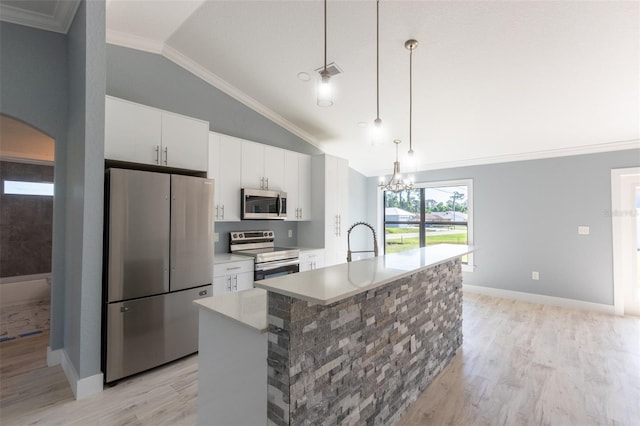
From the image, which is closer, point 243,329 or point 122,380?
point 243,329

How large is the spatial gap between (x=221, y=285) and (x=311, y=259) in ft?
4.74

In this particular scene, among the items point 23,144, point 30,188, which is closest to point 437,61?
point 23,144

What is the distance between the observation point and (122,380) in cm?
243

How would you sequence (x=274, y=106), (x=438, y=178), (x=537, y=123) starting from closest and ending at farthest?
1. (x=537, y=123)
2. (x=274, y=106)
3. (x=438, y=178)

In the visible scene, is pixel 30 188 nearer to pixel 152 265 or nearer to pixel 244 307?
pixel 152 265

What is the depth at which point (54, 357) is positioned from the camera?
8.92 feet

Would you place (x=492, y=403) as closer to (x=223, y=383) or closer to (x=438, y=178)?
(x=223, y=383)

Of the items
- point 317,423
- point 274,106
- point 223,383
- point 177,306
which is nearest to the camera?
point 317,423

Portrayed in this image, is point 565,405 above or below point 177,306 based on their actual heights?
below

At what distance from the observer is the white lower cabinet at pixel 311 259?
13.6 feet

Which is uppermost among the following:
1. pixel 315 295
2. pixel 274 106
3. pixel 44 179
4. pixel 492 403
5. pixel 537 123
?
pixel 274 106

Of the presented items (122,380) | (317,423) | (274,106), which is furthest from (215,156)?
(317,423)

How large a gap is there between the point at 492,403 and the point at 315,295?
1928 mm

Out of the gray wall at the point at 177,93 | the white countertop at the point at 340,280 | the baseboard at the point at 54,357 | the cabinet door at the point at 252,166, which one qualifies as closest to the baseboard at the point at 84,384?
the baseboard at the point at 54,357
